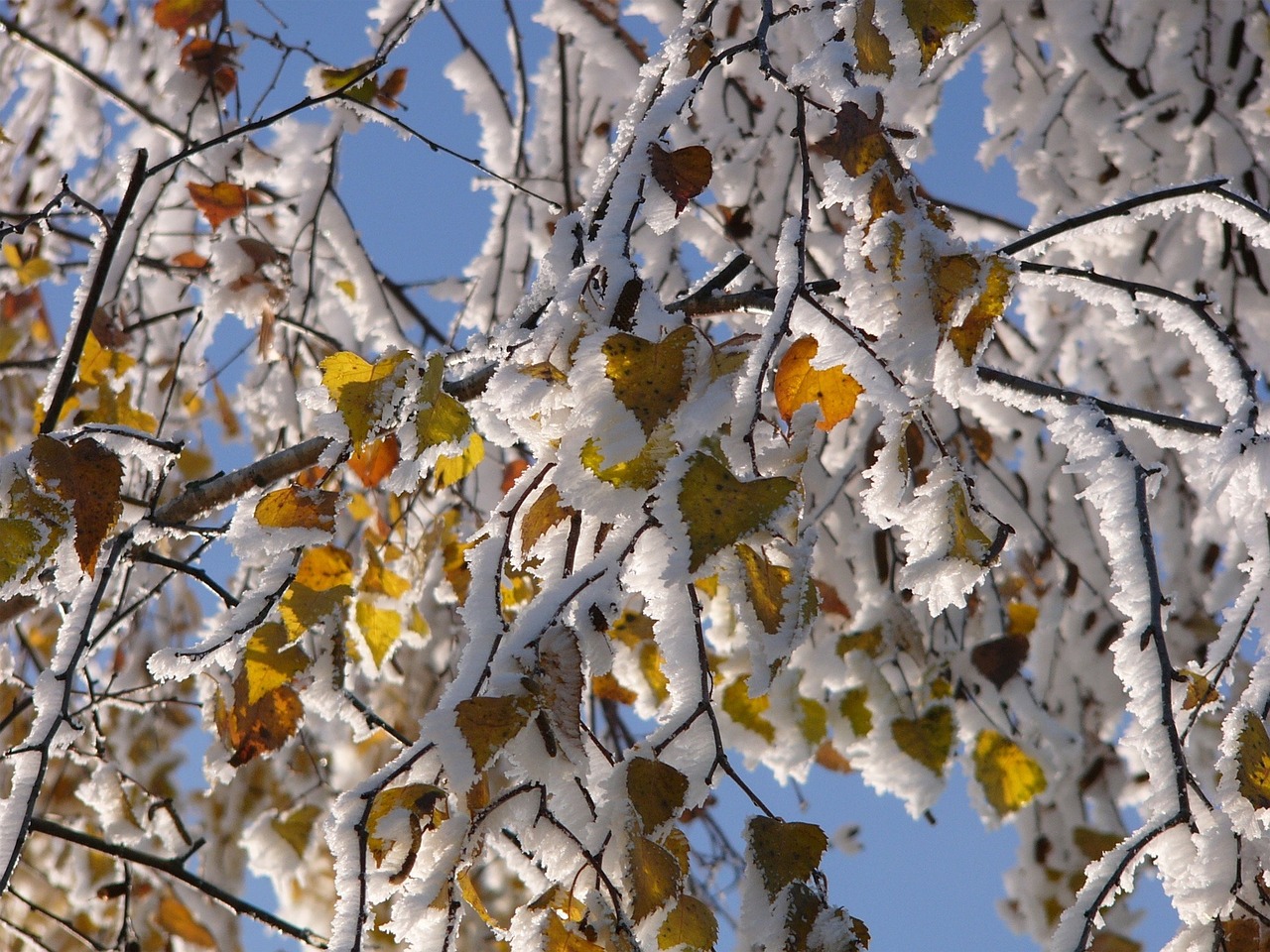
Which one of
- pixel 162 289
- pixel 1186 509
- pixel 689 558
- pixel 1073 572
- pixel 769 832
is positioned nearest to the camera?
pixel 689 558

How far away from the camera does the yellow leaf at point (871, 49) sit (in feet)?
1.89

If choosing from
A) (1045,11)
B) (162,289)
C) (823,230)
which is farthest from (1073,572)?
(162,289)

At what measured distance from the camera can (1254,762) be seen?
578 mm

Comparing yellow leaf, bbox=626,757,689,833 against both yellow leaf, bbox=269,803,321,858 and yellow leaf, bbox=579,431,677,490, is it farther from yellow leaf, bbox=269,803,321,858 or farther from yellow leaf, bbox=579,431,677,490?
yellow leaf, bbox=269,803,321,858

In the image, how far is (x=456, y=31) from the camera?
68.6 inches

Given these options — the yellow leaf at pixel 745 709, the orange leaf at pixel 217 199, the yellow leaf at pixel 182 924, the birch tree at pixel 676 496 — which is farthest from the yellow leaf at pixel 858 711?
the yellow leaf at pixel 182 924

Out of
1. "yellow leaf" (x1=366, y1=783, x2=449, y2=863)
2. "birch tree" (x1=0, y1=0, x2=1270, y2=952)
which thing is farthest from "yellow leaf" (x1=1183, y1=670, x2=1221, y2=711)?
"yellow leaf" (x1=366, y1=783, x2=449, y2=863)

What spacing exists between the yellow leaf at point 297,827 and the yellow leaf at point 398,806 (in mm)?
1219

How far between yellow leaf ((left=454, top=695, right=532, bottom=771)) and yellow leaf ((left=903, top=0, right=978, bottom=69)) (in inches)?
16.3

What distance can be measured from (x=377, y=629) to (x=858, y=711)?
63cm

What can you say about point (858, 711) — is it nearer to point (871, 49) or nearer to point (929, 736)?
point (929, 736)

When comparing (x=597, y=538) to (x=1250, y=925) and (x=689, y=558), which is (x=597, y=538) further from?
(x=1250, y=925)

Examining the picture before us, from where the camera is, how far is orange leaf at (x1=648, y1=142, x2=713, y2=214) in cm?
61

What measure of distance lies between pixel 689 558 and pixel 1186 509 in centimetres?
215
